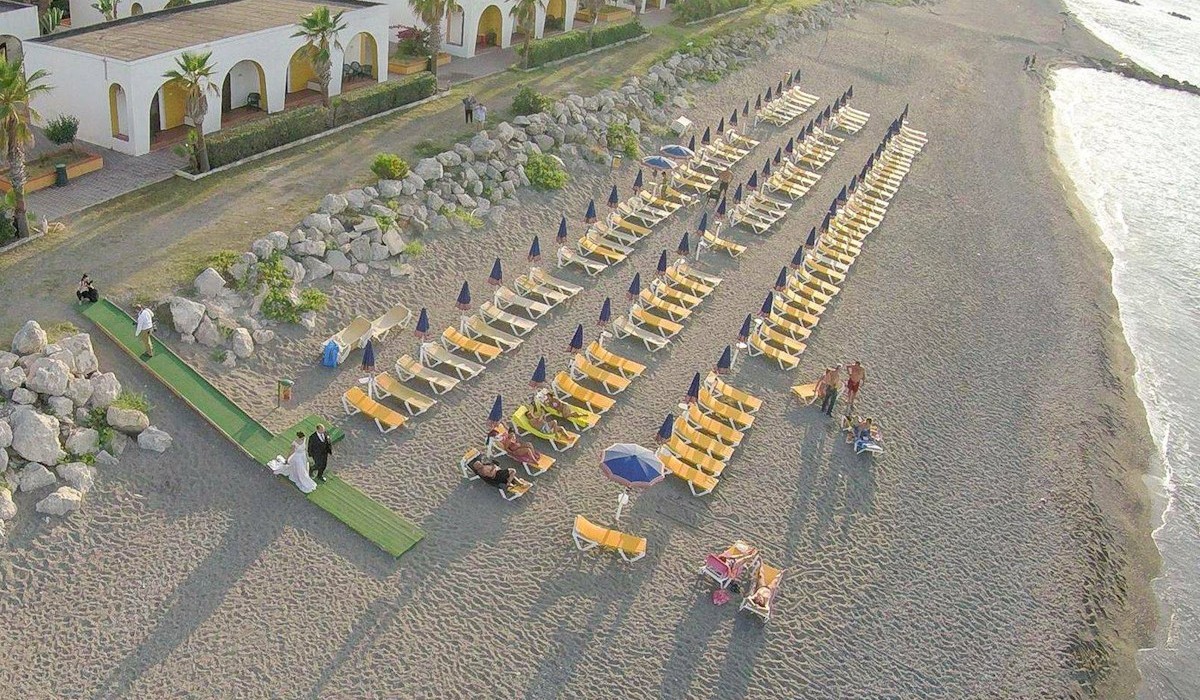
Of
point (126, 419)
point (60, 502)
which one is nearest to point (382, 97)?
point (126, 419)

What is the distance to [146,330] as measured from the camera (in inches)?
736

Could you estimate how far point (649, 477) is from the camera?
17.0m

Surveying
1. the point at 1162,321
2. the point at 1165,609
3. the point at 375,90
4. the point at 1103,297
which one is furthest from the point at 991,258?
the point at 375,90

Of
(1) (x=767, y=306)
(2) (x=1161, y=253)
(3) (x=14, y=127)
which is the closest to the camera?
(3) (x=14, y=127)

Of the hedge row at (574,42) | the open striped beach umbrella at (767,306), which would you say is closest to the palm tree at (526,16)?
the hedge row at (574,42)

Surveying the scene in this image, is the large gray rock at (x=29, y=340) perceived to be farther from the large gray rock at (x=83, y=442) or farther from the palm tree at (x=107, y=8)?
the palm tree at (x=107, y=8)

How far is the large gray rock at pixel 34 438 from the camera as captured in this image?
621 inches

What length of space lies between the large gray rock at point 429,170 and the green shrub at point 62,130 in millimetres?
9611

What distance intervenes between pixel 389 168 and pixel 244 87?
29.1ft

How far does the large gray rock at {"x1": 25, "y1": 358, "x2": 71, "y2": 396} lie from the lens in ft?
54.3

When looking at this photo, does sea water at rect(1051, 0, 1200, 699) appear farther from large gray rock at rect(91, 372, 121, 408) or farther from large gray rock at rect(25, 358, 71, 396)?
large gray rock at rect(25, 358, 71, 396)

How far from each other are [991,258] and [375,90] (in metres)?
22.4

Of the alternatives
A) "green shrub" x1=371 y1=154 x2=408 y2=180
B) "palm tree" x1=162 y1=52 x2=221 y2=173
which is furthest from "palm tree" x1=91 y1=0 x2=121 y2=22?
"green shrub" x1=371 y1=154 x2=408 y2=180

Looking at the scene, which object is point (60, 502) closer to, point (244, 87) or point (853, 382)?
point (853, 382)
